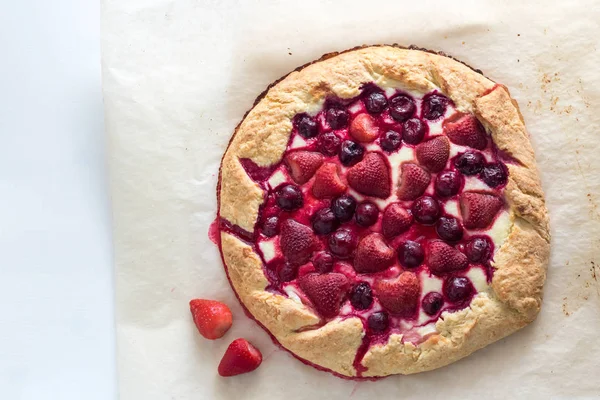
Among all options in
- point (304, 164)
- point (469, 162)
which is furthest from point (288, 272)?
point (469, 162)

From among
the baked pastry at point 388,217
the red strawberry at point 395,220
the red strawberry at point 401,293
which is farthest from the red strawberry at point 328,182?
the red strawberry at point 401,293

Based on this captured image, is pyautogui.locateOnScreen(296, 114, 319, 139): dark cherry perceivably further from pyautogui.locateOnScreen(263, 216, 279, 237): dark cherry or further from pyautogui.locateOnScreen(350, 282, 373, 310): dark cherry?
pyautogui.locateOnScreen(350, 282, 373, 310): dark cherry

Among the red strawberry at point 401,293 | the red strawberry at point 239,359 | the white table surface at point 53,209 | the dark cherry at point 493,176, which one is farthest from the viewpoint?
the white table surface at point 53,209

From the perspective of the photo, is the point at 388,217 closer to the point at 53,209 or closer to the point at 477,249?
the point at 477,249

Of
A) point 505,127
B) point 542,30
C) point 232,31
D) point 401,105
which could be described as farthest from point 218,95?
point 542,30

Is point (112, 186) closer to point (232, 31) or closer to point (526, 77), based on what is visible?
point (232, 31)

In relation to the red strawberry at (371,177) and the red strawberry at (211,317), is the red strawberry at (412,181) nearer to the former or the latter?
the red strawberry at (371,177)
